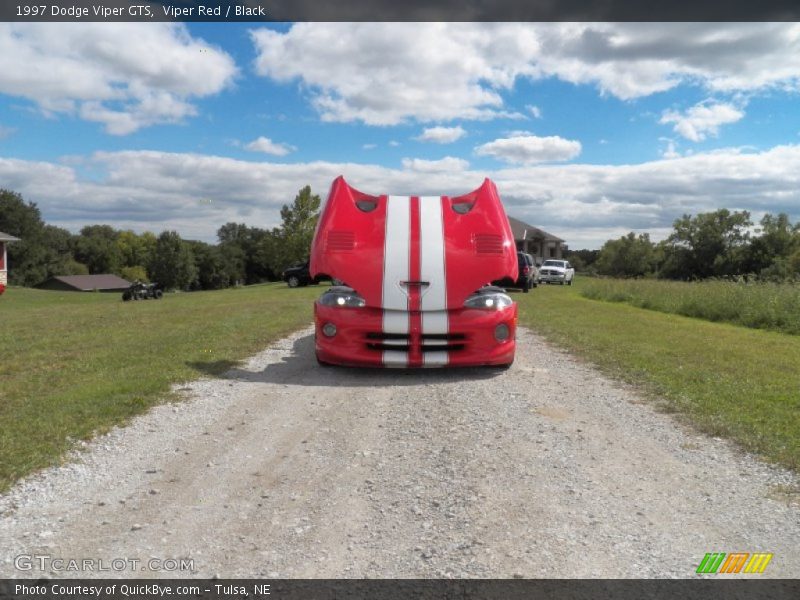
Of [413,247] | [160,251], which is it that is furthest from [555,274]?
[160,251]

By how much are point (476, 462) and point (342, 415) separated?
1.71 m

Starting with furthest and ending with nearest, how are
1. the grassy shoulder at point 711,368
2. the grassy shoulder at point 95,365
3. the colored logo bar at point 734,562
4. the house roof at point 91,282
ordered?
the house roof at point 91,282
the grassy shoulder at point 711,368
the grassy shoulder at point 95,365
the colored logo bar at point 734,562

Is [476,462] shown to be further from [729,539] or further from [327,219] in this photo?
[327,219]

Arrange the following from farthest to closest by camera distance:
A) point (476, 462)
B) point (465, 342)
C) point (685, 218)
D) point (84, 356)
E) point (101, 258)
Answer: point (101, 258) → point (685, 218) → point (84, 356) → point (465, 342) → point (476, 462)

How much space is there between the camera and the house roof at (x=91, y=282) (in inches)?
2918

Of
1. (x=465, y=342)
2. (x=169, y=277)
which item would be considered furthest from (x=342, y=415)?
(x=169, y=277)

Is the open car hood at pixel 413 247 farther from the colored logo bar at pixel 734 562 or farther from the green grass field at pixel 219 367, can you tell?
the colored logo bar at pixel 734 562

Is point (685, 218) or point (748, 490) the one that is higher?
point (685, 218)

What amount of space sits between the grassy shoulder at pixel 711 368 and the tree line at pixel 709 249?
175 feet

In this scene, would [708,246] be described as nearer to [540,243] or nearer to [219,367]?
[540,243]

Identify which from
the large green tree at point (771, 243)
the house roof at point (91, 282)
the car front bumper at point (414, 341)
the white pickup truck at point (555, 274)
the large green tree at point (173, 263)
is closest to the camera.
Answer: the car front bumper at point (414, 341)

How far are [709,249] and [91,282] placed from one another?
2936 inches

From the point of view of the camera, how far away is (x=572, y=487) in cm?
399

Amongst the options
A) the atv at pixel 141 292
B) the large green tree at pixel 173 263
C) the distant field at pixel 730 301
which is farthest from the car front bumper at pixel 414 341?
the large green tree at pixel 173 263
